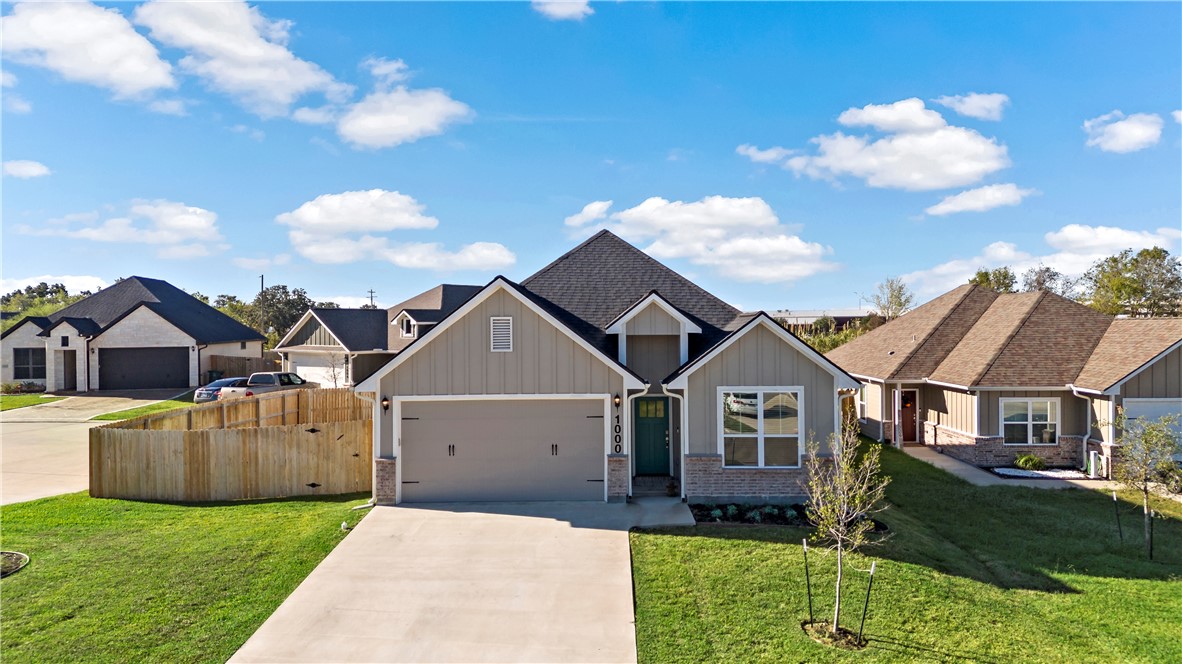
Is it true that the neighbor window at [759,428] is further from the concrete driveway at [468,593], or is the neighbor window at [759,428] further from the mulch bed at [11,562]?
the mulch bed at [11,562]

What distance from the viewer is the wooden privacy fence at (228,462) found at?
1268 centimetres

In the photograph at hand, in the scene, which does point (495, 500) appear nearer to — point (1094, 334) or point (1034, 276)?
point (1094, 334)

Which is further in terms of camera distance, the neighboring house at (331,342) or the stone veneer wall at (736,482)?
the neighboring house at (331,342)

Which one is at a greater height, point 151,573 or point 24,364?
point 24,364

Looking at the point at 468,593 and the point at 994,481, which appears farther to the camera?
the point at 994,481

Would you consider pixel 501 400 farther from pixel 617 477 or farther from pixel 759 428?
pixel 759 428

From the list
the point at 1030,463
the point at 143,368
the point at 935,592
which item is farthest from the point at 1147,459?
the point at 143,368

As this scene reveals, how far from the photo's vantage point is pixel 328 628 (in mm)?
7262

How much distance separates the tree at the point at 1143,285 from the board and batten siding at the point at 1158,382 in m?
31.4

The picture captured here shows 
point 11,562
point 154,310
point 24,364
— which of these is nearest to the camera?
point 11,562

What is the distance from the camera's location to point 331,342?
3272cm

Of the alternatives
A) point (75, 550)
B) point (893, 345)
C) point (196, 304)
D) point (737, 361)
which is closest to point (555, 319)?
point (737, 361)

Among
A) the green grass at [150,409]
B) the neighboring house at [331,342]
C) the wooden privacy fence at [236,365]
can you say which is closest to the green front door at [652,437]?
the green grass at [150,409]

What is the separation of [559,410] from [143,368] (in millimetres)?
30206
